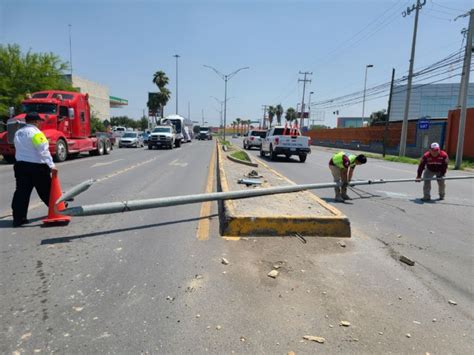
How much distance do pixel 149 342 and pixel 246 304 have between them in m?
1.01

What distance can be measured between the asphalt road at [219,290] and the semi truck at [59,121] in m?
12.2

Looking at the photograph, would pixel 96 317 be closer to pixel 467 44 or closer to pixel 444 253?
pixel 444 253

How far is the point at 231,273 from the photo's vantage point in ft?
14.1

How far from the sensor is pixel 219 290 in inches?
152

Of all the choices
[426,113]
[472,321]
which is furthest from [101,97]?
[426,113]

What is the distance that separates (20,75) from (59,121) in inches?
550

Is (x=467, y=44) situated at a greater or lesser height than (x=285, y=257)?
greater

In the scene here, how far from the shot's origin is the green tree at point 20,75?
2770 centimetres

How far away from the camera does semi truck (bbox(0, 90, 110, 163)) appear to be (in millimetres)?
17328

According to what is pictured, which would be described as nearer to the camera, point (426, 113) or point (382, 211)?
point (382, 211)

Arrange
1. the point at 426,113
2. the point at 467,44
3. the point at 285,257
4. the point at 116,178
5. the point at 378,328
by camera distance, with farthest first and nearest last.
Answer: the point at 426,113 → the point at 467,44 → the point at 116,178 → the point at 285,257 → the point at 378,328

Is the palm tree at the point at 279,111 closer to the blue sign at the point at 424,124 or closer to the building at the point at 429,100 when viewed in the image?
the building at the point at 429,100

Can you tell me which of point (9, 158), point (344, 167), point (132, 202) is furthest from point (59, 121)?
point (344, 167)

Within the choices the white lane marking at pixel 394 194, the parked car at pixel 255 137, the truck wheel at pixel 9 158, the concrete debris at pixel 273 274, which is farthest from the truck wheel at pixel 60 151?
the parked car at pixel 255 137
